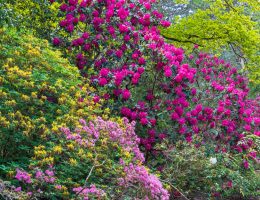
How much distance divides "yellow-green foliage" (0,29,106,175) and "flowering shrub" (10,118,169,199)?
21cm

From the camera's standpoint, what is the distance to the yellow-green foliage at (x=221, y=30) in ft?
31.6

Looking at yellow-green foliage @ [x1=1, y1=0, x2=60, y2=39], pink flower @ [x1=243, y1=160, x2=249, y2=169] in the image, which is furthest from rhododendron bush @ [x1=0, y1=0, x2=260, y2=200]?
yellow-green foliage @ [x1=1, y1=0, x2=60, y2=39]

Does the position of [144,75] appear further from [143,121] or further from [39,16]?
[39,16]

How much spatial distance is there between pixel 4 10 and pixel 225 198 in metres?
4.43

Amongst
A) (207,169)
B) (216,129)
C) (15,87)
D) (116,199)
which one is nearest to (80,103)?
(15,87)

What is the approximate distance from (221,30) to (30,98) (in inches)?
260

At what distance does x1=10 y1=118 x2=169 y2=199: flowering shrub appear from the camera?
368cm

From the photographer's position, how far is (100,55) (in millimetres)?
7457

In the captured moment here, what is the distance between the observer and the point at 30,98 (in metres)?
4.32

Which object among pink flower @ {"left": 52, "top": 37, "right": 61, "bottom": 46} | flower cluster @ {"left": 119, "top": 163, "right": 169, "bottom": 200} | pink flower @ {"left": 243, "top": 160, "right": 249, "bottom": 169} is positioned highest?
pink flower @ {"left": 52, "top": 37, "right": 61, "bottom": 46}

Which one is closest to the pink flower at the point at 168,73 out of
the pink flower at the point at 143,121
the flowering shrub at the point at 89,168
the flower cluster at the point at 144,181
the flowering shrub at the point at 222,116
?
the flowering shrub at the point at 222,116

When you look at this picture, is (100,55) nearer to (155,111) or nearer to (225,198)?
(155,111)

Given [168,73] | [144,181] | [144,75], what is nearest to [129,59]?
[144,75]

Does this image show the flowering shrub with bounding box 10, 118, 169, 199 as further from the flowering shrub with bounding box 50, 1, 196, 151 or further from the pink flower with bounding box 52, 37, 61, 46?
the pink flower with bounding box 52, 37, 61, 46
